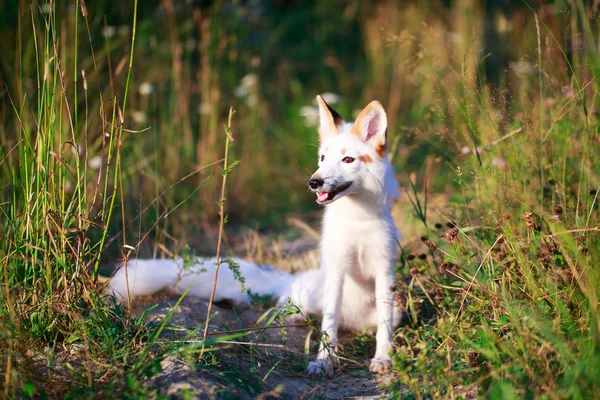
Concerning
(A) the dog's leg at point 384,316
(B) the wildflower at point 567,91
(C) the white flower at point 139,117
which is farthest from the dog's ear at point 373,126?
(C) the white flower at point 139,117

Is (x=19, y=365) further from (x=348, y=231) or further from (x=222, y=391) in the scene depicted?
(x=348, y=231)

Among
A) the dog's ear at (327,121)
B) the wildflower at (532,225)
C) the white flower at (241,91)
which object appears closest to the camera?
the wildflower at (532,225)

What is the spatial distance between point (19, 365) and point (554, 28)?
4.00m

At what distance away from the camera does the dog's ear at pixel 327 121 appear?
322 centimetres

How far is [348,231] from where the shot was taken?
3086mm

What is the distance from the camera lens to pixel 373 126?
122 inches

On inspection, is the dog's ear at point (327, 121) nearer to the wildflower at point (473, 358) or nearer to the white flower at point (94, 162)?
the wildflower at point (473, 358)

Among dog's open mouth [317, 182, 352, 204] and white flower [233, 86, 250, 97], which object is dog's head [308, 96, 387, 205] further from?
white flower [233, 86, 250, 97]

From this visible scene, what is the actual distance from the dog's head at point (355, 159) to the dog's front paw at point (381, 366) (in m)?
0.87

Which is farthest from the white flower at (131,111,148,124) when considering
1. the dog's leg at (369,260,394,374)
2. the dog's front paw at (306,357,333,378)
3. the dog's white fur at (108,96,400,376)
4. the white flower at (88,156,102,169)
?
the dog's front paw at (306,357,333,378)

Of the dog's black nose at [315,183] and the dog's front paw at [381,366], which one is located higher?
the dog's black nose at [315,183]

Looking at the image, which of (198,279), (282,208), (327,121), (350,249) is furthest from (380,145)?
(282,208)

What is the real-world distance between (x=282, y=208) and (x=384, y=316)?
3157mm

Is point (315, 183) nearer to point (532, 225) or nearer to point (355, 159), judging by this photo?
point (355, 159)
